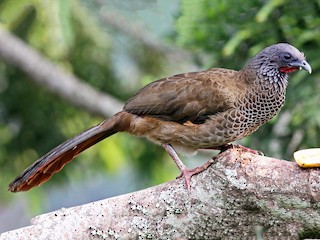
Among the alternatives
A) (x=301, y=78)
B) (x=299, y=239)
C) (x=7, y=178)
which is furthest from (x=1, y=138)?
(x=299, y=239)

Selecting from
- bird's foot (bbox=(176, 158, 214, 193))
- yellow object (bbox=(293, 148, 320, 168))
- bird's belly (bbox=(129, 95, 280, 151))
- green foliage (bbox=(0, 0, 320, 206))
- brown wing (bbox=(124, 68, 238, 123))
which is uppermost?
green foliage (bbox=(0, 0, 320, 206))

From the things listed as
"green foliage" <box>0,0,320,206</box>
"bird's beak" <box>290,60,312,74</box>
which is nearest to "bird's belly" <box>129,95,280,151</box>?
"bird's beak" <box>290,60,312,74</box>

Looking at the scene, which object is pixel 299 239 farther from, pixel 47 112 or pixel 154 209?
pixel 47 112

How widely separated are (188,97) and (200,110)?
0.09 meters

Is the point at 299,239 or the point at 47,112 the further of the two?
the point at 47,112

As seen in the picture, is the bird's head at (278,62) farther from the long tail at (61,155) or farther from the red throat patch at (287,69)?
the long tail at (61,155)

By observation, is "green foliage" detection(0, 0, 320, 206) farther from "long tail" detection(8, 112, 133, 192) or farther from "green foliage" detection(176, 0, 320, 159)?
"long tail" detection(8, 112, 133, 192)

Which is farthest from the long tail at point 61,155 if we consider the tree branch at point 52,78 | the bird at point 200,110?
the tree branch at point 52,78

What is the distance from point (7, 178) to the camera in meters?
6.16

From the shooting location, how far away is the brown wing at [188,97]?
163 inches

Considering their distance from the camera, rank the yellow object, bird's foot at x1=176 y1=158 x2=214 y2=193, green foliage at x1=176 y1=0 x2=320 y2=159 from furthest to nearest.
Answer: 1. green foliage at x1=176 y1=0 x2=320 y2=159
2. bird's foot at x1=176 y1=158 x2=214 y2=193
3. the yellow object

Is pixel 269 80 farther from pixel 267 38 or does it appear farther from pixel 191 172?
pixel 191 172

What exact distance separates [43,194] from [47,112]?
2.14ft

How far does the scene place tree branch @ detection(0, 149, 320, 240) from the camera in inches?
129
